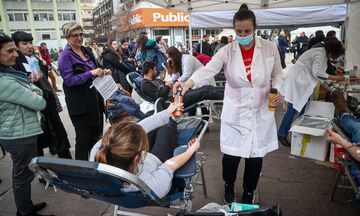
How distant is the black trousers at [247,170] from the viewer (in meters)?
2.27

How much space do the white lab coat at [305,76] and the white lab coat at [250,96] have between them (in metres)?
1.82

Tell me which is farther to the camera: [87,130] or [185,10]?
[185,10]

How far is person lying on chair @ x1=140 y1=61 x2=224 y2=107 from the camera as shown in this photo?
150 inches

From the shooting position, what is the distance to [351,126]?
237cm

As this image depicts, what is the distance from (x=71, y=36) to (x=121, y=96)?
3.15 ft

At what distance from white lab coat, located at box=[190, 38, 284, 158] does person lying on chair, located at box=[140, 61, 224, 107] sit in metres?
1.68

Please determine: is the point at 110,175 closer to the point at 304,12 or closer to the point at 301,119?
the point at 301,119

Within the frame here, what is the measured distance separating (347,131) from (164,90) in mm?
2399

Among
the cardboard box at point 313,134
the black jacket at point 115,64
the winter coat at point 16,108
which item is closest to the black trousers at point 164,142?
the winter coat at point 16,108

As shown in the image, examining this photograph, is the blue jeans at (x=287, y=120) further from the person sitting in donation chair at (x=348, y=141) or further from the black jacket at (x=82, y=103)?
the black jacket at (x=82, y=103)

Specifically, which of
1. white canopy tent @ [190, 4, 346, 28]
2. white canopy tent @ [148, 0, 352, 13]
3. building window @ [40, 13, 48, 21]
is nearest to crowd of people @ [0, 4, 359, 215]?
white canopy tent @ [148, 0, 352, 13]

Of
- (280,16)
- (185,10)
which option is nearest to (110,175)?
(185,10)

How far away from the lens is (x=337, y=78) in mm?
3529

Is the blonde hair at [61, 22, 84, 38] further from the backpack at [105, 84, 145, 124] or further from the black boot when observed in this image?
the black boot
